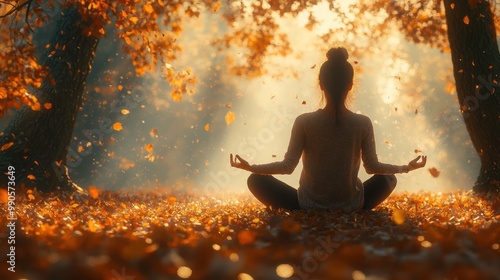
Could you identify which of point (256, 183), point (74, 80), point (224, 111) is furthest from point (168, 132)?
point (256, 183)

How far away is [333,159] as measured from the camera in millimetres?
5555

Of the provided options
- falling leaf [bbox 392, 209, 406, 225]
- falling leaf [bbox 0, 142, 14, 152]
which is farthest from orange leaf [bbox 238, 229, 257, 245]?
falling leaf [bbox 0, 142, 14, 152]

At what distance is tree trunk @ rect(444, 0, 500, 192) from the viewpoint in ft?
27.4

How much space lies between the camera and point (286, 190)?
235 inches

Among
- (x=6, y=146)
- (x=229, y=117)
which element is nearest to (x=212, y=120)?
(x=229, y=117)

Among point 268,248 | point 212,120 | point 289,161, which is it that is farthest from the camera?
point 212,120

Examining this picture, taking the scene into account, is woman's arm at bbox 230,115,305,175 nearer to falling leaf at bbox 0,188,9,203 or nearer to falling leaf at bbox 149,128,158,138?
falling leaf at bbox 0,188,9,203

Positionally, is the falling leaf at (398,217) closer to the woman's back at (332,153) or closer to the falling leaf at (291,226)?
the woman's back at (332,153)

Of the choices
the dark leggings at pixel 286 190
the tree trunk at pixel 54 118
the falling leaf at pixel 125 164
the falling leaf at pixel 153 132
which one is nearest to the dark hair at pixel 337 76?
the dark leggings at pixel 286 190

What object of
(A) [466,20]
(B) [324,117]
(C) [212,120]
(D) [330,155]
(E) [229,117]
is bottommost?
(D) [330,155]

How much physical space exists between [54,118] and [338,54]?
615 cm

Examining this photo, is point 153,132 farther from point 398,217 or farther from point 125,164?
point 398,217

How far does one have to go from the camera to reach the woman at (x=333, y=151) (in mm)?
5406

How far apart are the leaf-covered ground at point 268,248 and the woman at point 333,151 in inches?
9.9
